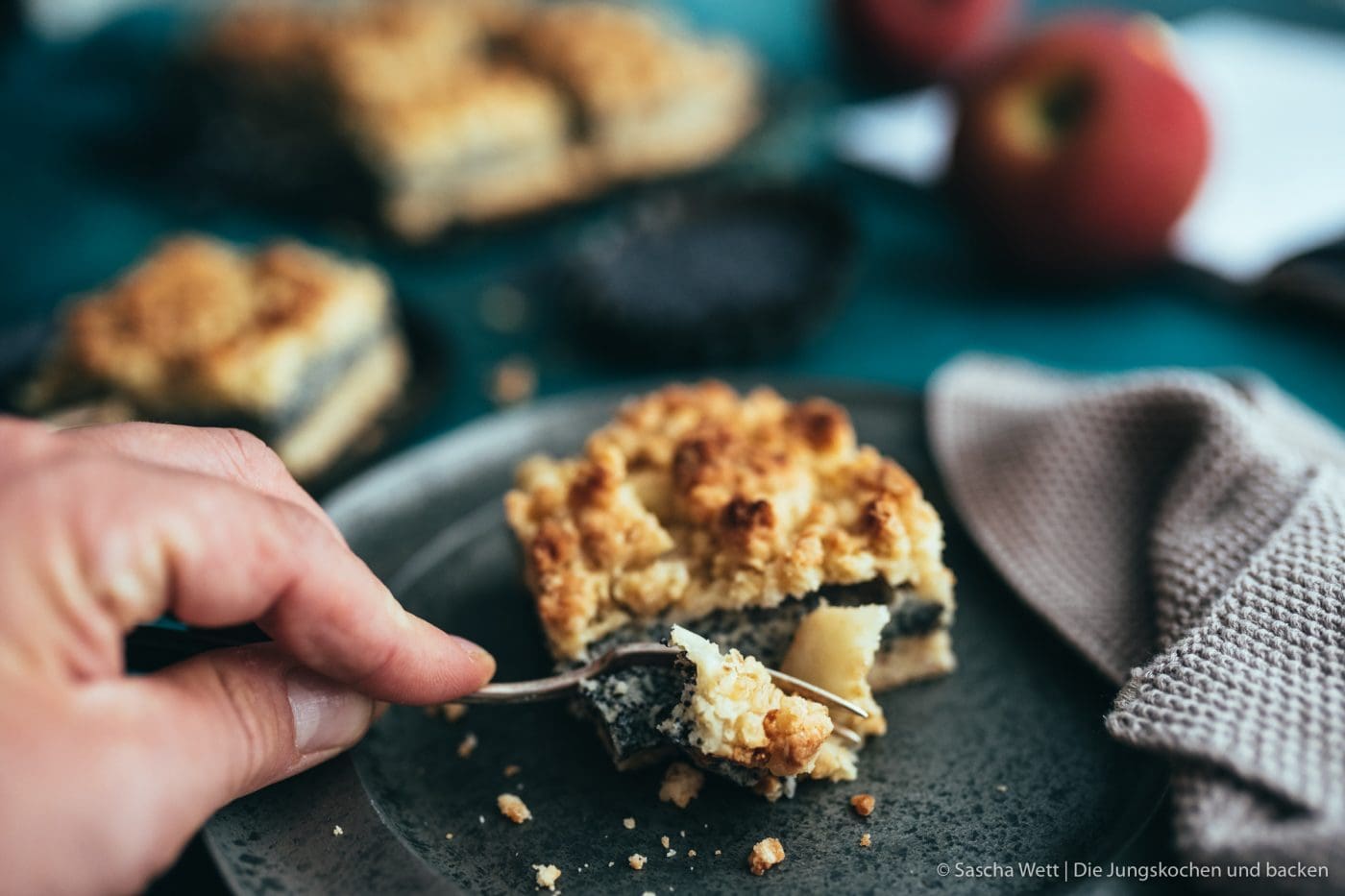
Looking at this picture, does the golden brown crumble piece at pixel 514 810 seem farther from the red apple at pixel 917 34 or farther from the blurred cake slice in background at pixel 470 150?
the red apple at pixel 917 34

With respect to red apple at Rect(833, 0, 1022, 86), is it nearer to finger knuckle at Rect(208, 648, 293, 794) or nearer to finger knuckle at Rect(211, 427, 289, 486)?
finger knuckle at Rect(211, 427, 289, 486)

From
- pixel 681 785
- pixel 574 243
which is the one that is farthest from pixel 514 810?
pixel 574 243

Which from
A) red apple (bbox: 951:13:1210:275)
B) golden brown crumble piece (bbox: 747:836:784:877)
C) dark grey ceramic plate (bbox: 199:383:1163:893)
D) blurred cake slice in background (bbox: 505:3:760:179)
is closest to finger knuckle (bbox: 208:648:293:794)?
dark grey ceramic plate (bbox: 199:383:1163:893)

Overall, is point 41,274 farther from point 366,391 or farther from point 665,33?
point 665,33

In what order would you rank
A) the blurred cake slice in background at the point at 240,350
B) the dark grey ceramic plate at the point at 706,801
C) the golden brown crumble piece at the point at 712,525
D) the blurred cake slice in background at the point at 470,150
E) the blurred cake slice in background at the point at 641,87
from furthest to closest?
the blurred cake slice in background at the point at 641,87
the blurred cake slice in background at the point at 470,150
the blurred cake slice in background at the point at 240,350
the golden brown crumble piece at the point at 712,525
the dark grey ceramic plate at the point at 706,801

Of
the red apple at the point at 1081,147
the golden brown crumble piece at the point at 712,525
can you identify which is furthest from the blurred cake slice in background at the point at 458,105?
the golden brown crumble piece at the point at 712,525

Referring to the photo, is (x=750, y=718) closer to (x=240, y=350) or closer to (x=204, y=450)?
(x=204, y=450)

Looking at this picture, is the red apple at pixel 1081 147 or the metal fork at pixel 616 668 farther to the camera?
the red apple at pixel 1081 147
